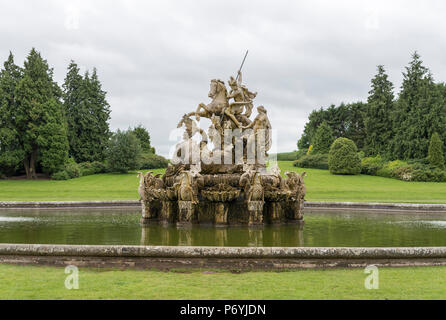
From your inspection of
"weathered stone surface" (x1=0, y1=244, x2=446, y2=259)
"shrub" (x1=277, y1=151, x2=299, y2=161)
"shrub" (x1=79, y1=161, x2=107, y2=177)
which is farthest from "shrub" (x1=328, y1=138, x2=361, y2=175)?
"weathered stone surface" (x1=0, y1=244, x2=446, y2=259)

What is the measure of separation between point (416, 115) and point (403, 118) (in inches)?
123

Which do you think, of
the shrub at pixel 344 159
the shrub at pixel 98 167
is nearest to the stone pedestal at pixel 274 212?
the shrub at pixel 344 159

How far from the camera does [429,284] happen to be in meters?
6.66

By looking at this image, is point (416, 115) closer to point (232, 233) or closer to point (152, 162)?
point (152, 162)

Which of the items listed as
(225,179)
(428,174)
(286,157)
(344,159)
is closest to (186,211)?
(225,179)

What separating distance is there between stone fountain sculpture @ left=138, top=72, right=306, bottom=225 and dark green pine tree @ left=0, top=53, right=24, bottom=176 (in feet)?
135

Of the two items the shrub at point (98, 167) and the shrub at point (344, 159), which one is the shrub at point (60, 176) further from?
the shrub at point (344, 159)

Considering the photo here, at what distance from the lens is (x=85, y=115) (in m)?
61.8

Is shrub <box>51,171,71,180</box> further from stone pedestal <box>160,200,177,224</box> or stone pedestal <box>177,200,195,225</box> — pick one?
stone pedestal <box>177,200,195,225</box>

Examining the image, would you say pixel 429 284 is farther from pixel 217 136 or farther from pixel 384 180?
pixel 384 180

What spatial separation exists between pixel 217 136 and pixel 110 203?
31.8 ft

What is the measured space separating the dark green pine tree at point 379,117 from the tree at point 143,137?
38587mm

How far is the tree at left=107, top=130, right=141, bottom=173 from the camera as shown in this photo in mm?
56000

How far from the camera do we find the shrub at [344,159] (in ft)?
179
